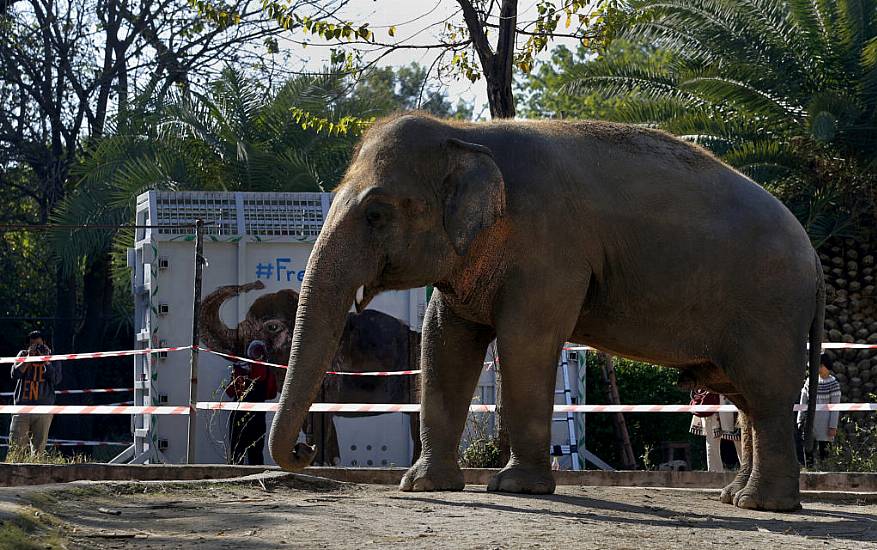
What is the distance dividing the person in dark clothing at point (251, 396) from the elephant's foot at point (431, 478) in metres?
5.78

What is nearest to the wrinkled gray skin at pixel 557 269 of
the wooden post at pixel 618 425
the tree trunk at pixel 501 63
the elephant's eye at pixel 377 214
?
the elephant's eye at pixel 377 214

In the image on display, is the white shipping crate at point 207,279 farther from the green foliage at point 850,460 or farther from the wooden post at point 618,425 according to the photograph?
the green foliage at point 850,460

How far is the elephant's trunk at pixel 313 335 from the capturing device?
24.1ft

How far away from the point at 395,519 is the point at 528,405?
1.74 metres

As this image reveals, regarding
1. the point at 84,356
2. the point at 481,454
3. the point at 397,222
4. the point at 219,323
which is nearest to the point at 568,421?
the point at 481,454

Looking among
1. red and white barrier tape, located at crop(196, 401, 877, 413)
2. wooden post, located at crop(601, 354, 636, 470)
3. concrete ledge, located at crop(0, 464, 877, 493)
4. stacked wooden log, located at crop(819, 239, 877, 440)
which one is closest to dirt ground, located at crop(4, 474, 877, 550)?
concrete ledge, located at crop(0, 464, 877, 493)

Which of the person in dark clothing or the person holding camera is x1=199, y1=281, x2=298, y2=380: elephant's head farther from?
the person holding camera

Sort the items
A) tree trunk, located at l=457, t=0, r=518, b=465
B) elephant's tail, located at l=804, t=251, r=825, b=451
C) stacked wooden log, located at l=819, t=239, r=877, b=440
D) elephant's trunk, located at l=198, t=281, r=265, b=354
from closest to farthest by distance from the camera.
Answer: elephant's tail, located at l=804, t=251, r=825, b=451, tree trunk, located at l=457, t=0, r=518, b=465, elephant's trunk, located at l=198, t=281, r=265, b=354, stacked wooden log, located at l=819, t=239, r=877, b=440

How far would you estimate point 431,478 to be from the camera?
872cm

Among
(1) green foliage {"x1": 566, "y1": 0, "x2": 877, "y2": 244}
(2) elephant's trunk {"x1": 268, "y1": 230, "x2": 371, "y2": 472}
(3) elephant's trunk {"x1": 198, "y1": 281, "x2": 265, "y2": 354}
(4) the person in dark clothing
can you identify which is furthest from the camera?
(1) green foliage {"x1": 566, "y1": 0, "x2": 877, "y2": 244}

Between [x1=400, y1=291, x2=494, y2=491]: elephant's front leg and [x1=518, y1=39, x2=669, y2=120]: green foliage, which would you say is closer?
[x1=400, y1=291, x2=494, y2=491]: elephant's front leg

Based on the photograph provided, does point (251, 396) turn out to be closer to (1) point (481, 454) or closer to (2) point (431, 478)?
(1) point (481, 454)

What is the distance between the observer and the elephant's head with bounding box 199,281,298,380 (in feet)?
50.6

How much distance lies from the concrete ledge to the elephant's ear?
2617 millimetres
